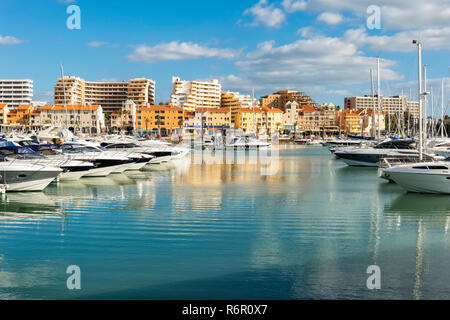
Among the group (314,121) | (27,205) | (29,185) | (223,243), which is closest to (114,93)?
(314,121)

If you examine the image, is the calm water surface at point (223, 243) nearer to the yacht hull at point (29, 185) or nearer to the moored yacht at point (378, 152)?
the yacht hull at point (29, 185)

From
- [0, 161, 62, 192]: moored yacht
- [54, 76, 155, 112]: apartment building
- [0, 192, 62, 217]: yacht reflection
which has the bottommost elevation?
[0, 192, 62, 217]: yacht reflection

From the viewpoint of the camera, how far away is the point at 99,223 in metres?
16.7

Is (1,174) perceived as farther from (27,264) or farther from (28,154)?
(27,264)

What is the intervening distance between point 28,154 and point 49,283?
15612 mm

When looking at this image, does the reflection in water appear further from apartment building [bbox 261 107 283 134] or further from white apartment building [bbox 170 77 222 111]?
white apartment building [bbox 170 77 222 111]

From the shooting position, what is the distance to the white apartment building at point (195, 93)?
18631 centimetres

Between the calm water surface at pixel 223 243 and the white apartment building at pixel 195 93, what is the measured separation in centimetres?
16151

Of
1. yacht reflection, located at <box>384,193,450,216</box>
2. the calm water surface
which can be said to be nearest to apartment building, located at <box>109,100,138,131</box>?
the calm water surface

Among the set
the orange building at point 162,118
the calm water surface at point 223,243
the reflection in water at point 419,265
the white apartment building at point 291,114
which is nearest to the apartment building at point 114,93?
the orange building at point 162,118

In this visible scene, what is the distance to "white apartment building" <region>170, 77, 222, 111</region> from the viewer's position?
611 ft

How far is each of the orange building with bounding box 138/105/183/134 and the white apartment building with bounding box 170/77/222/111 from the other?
2119 centimetres

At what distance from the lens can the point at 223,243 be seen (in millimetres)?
13648

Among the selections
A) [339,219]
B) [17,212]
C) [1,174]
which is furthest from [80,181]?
[339,219]
